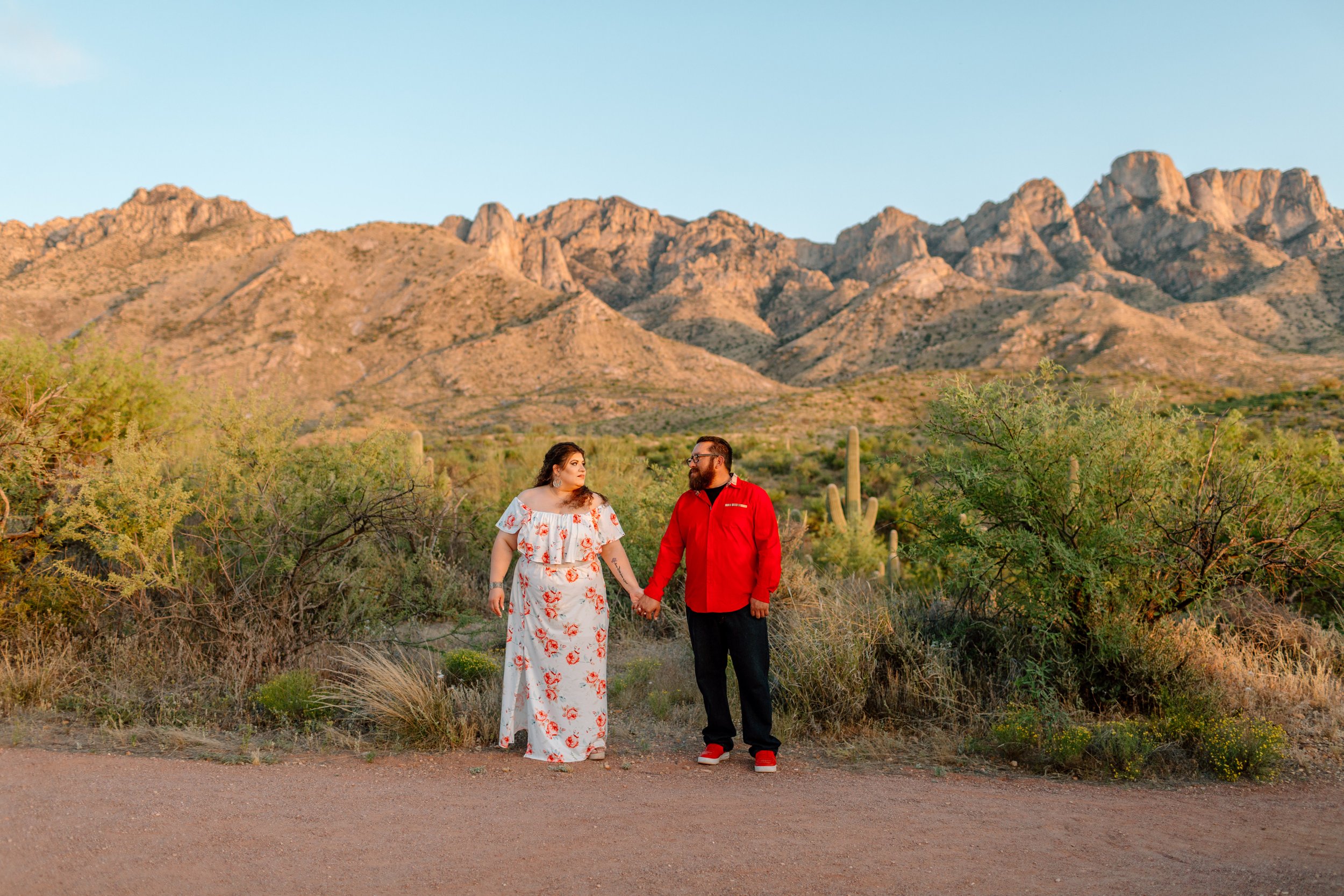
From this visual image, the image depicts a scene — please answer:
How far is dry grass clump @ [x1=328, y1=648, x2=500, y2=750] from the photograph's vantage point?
19.1 feet

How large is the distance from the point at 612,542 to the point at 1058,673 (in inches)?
130

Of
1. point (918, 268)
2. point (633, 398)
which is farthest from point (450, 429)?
point (918, 268)

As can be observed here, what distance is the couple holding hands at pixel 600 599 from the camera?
5391mm

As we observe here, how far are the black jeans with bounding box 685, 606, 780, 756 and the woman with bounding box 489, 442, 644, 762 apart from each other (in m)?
0.49

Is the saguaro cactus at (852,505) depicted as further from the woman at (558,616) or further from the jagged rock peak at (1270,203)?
the jagged rock peak at (1270,203)

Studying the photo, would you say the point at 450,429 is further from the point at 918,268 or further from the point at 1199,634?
the point at 918,268

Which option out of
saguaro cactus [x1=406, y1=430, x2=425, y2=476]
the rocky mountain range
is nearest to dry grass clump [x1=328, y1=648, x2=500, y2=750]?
saguaro cactus [x1=406, y1=430, x2=425, y2=476]

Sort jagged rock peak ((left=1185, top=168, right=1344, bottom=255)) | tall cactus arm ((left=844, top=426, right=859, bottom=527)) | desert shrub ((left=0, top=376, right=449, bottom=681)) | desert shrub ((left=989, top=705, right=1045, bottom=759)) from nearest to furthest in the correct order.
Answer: desert shrub ((left=989, top=705, right=1045, bottom=759)) < desert shrub ((left=0, top=376, right=449, bottom=681)) < tall cactus arm ((left=844, top=426, right=859, bottom=527)) < jagged rock peak ((left=1185, top=168, right=1344, bottom=255))

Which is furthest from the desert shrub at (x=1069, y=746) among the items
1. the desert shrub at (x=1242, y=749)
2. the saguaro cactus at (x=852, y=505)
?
the saguaro cactus at (x=852, y=505)

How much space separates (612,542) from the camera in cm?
561

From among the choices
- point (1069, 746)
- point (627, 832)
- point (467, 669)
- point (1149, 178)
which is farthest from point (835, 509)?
point (1149, 178)

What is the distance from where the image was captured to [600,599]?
18.4ft

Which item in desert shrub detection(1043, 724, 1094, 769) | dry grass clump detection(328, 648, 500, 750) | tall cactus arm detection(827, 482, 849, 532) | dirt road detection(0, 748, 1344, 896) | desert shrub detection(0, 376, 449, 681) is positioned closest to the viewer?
dirt road detection(0, 748, 1344, 896)

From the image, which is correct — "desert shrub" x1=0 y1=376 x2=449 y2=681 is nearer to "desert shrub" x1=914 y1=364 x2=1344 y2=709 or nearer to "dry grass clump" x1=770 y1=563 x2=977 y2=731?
"dry grass clump" x1=770 y1=563 x2=977 y2=731
